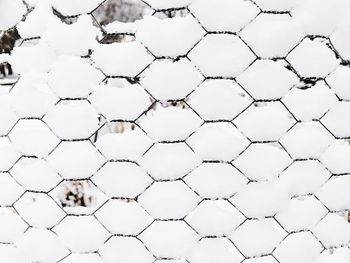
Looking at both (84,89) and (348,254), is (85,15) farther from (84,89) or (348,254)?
(348,254)

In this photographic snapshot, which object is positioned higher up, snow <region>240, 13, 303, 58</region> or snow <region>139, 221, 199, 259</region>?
snow <region>240, 13, 303, 58</region>

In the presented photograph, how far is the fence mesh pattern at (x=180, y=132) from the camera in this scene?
659 millimetres

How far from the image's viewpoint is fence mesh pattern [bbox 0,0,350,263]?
66 centimetres

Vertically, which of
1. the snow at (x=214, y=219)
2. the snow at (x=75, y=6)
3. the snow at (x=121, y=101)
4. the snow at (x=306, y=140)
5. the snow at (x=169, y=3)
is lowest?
the snow at (x=214, y=219)

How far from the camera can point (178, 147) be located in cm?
68

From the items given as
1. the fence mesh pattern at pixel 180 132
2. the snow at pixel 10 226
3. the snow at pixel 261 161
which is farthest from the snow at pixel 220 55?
the snow at pixel 10 226

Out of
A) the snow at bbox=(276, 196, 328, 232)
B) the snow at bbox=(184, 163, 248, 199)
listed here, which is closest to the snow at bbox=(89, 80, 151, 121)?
the snow at bbox=(184, 163, 248, 199)

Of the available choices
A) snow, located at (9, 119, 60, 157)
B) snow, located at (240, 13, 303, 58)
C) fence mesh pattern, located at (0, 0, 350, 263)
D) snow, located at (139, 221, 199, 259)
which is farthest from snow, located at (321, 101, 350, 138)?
snow, located at (9, 119, 60, 157)

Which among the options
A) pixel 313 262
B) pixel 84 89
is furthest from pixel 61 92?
pixel 313 262

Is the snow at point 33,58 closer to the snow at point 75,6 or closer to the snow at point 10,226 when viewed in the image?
the snow at point 75,6

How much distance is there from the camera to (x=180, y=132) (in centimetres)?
68

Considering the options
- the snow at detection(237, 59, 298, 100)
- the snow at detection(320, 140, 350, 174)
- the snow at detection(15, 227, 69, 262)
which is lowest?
the snow at detection(15, 227, 69, 262)

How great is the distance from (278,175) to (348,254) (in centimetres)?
17

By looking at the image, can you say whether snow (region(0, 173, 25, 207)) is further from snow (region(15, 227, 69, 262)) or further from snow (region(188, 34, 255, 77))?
snow (region(188, 34, 255, 77))
